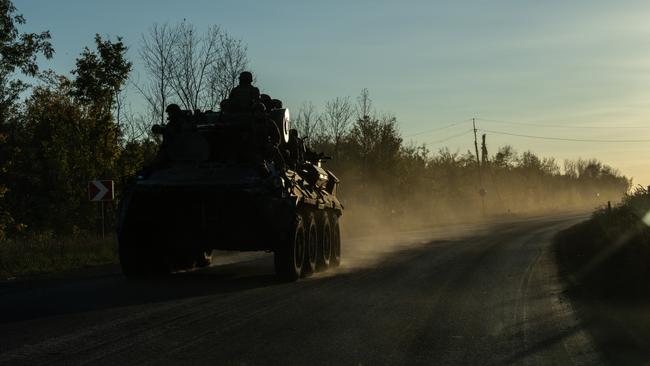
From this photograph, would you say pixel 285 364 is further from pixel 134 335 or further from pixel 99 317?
pixel 99 317

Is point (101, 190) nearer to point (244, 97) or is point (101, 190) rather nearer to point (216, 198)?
point (244, 97)

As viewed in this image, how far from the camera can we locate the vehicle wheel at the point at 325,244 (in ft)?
48.0

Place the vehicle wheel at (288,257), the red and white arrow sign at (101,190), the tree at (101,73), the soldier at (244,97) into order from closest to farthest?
1. the vehicle wheel at (288,257)
2. the soldier at (244,97)
3. the red and white arrow sign at (101,190)
4. the tree at (101,73)

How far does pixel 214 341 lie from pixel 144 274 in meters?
6.10

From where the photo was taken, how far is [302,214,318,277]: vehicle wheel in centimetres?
1324

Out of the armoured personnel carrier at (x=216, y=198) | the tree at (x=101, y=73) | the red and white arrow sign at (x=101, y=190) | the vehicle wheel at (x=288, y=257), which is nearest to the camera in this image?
the armoured personnel carrier at (x=216, y=198)

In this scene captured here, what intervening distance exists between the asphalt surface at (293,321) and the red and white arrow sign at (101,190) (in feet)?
20.0

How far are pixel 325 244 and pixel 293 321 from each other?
7.27m

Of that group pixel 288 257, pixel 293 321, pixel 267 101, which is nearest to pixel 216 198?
pixel 288 257

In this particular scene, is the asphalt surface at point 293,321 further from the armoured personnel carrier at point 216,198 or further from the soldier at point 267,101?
the soldier at point 267,101

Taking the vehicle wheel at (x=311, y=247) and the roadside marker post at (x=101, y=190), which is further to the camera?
the roadside marker post at (x=101, y=190)

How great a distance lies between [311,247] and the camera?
44.7ft

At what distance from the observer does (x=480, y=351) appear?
6492mm

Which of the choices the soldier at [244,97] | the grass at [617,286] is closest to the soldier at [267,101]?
the soldier at [244,97]
